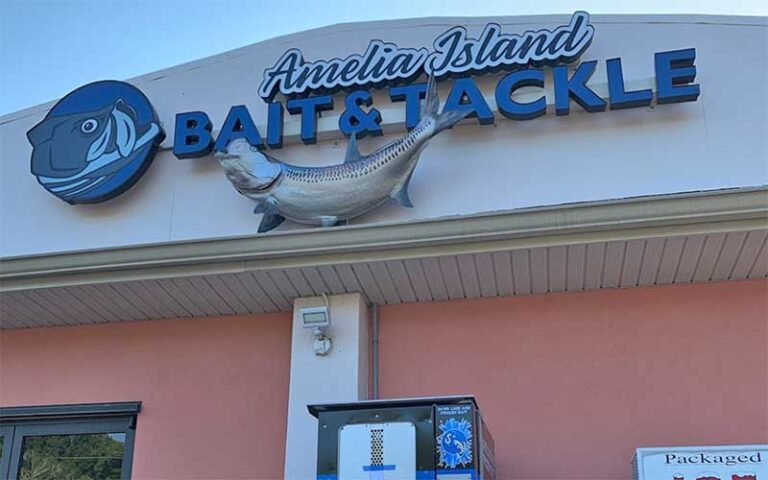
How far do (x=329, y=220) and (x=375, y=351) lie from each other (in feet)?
3.02

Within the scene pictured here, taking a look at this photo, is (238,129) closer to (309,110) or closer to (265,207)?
(309,110)

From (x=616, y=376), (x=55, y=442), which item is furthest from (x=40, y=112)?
(x=616, y=376)

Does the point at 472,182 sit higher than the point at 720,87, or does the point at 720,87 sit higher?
the point at 720,87

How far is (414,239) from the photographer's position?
15.4 feet

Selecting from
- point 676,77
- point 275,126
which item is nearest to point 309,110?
point 275,126

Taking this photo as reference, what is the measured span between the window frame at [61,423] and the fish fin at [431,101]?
2.69 metres

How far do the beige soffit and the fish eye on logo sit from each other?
0.75m

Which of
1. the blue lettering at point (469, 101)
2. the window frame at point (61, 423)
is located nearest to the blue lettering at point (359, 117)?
the blue lettering at point (469, 101)

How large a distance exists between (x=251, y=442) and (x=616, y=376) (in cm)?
229

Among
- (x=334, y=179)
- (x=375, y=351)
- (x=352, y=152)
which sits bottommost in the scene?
(x=375, y=351)

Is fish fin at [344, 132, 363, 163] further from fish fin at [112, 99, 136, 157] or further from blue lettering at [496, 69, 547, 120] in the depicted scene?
fish fin at [112, 99, 136, 157]

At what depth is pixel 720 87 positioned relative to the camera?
5.11 m

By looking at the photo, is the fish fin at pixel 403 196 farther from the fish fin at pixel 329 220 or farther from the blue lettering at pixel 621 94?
the blue lettering at pixel 621 94

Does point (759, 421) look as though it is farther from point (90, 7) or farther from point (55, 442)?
point (90, 7)
